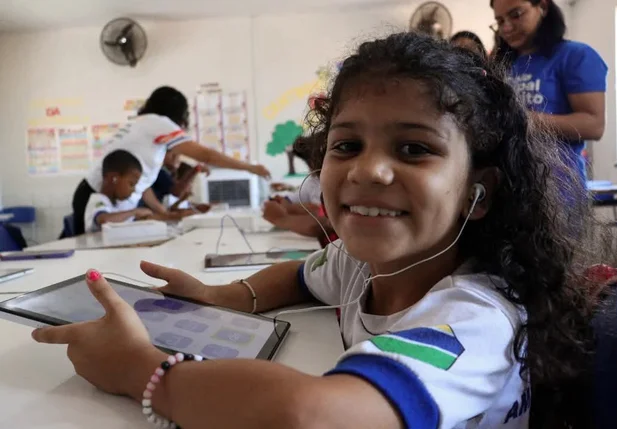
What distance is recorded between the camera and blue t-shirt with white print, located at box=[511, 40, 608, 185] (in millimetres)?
1257

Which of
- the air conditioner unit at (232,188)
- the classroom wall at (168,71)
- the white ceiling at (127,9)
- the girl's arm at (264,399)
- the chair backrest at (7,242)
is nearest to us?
the girl's arm at (264,399)

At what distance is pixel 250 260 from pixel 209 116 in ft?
9.91

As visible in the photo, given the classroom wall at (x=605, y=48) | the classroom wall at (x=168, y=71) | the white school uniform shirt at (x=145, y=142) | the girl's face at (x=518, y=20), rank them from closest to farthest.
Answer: the girl's face at (x=518, y=20) → the white school uniform shirt at (x=145, y=142) → the classroom wall at (x=605, y=48) → the classroom wall at (x=168, y=71)

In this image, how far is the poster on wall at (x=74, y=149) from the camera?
3.81 metres

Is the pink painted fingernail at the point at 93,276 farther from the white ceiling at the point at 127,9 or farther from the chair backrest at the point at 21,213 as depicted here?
the chair backrest at the point at 21,213

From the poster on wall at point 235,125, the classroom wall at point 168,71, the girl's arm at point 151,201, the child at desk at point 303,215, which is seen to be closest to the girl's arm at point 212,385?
the child at desk at point 303,215

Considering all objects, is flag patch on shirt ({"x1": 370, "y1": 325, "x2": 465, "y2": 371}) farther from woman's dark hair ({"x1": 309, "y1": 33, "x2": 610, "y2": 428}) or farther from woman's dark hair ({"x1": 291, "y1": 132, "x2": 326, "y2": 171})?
woman's dark hair ({"x1": 291, "y1": 132, "x2": 326, "y2": 171})

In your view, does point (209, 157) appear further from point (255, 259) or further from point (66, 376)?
point (66, 376)

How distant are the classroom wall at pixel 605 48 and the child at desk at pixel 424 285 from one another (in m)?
2.74

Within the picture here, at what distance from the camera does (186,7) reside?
3410 mm

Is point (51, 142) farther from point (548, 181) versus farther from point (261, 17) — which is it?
point (548, 181)

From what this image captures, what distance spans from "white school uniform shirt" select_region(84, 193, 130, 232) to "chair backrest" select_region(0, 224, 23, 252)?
262 millimetres

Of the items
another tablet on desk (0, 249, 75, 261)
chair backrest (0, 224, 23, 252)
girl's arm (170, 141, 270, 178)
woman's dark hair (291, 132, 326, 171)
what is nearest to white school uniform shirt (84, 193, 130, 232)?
chair backrest (0, 224, 23, 252)

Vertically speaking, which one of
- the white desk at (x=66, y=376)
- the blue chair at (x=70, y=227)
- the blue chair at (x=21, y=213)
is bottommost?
the blue chair at (x=21, y=213)
